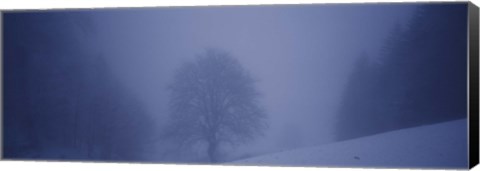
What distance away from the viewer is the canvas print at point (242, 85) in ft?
34.4

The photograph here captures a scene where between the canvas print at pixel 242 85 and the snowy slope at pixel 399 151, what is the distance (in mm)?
12

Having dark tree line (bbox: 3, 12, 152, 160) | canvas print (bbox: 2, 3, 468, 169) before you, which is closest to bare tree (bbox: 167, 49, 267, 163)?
canvas print (bbox: 2, 3, 468, 169)

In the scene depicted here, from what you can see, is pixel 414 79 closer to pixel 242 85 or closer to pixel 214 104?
pixel 242 85

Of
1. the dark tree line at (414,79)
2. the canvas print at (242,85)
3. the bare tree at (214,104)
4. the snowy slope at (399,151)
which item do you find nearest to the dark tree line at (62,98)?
the canvas print at (242,85)

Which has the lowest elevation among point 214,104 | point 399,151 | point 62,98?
point 399,151

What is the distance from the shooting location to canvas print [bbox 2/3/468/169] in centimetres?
1050

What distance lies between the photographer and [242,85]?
10945mm

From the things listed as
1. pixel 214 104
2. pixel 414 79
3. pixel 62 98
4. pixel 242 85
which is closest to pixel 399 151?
pixel 414 79

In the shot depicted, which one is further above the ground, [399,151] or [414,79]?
[414,79]

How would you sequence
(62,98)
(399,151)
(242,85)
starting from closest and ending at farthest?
1. (399,151)
2. (242,85)
3. (62,98)

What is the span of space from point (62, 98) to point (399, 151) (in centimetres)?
438

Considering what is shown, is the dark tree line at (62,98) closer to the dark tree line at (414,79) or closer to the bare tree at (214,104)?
the bare tree at (214,104)

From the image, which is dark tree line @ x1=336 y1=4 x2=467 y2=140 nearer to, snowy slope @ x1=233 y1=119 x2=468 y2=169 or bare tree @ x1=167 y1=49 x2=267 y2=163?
snowy slope @ x1=233 y1=119 x2=468 y2=169

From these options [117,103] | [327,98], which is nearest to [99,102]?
[117,103]
